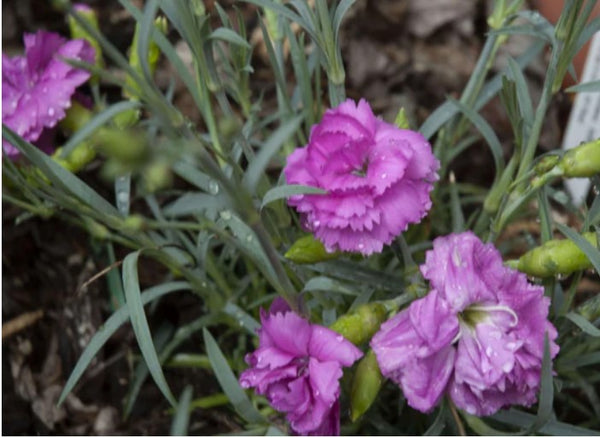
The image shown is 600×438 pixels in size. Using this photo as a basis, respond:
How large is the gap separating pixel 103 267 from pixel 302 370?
58 cm

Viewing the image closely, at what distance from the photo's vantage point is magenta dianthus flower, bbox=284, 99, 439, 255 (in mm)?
731

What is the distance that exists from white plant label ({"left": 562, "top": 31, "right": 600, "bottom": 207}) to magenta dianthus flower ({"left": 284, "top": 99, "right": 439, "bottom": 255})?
52 centimetres

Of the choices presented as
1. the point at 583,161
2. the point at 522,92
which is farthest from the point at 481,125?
the point at 583,161

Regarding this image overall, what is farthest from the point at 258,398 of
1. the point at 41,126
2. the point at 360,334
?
the point at 41,126

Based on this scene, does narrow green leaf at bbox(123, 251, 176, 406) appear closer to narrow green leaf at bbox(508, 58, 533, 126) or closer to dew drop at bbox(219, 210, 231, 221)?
dew drop at bbox(219, 210, 231, 221)

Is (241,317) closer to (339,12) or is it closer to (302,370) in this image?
(302,370)

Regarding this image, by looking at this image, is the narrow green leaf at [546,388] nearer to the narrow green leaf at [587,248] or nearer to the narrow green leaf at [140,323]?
the narrow green leaf at [587,248]

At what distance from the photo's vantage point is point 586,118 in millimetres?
1260

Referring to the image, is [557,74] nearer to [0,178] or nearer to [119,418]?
[0,178]

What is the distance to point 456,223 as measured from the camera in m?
1.01

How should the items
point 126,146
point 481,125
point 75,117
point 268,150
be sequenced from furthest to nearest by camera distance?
1. point 75,117
2. point 481,125
3. point 268,150
4. point 126,146

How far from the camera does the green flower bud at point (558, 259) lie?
75 centimetres

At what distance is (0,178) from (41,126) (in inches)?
3.3

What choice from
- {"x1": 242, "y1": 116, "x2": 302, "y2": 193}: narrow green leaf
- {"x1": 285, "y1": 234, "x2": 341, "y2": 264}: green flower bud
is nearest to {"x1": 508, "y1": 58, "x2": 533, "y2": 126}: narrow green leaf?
{"x1": 285, "y1": 234, "x2": 341, "y2": 264}: green flower bud
